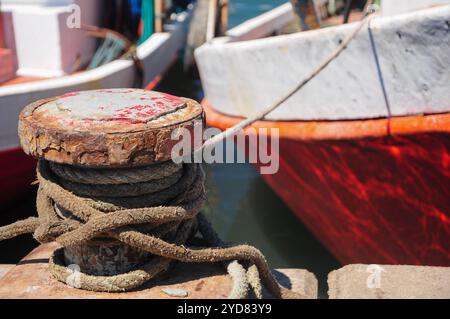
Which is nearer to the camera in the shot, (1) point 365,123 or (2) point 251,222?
(1) point 365,123

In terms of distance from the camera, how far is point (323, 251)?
4.43 metres

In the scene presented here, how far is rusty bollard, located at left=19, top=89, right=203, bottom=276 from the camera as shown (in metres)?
1.51

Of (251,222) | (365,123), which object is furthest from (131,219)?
(251,222)

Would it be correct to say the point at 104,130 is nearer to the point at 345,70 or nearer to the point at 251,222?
the point at 345,70

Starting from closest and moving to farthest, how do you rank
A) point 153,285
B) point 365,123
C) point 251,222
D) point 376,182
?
point 153,285 < point 365,123 < point 376,182 < point 251,222

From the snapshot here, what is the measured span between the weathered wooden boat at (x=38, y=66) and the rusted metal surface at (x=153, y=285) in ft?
7.59

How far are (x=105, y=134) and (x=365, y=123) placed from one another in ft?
6.08

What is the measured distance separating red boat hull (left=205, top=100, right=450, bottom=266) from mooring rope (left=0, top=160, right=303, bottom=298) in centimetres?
142

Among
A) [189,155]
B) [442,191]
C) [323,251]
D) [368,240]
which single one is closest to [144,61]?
[323,251]

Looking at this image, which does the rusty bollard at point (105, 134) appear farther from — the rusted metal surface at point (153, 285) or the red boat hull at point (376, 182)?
the red boat hull at point (376, 182)

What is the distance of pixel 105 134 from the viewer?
149 centimetres

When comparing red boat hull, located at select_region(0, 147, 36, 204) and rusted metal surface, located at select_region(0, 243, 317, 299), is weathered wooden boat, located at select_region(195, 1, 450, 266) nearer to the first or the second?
rusted metal surface, located at select_region(0, 243, 317, 299)
